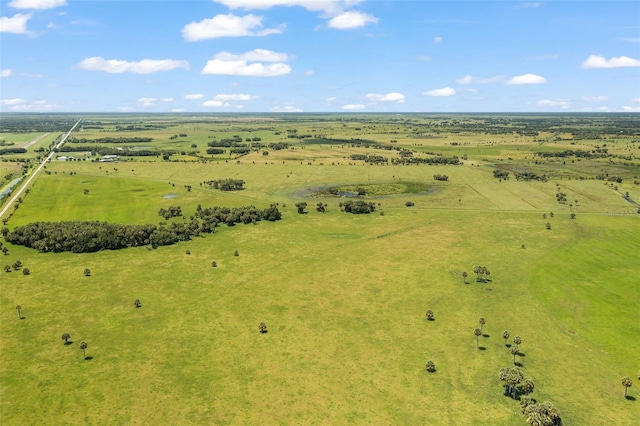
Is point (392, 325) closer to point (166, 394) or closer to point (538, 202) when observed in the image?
point (166, 394)

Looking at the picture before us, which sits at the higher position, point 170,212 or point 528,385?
point 170,212

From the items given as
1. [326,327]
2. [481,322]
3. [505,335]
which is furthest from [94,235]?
[505,335]

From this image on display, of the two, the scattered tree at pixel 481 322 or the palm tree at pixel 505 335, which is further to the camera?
the scattered tree at pixel 481 322

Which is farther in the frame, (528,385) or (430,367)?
(430,367)

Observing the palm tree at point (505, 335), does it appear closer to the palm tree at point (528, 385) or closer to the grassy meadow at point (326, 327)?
the grassy meadow at point (326, 327)

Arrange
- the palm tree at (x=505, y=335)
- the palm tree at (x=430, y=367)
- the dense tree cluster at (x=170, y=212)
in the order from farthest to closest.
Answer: the dense tree cluster at (x=170, y=212), the palm tree at (x=505, y=335), the palm tree at (x=430, y=367)

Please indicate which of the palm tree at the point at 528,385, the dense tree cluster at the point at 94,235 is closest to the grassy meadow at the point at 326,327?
the palm tree at the point at 528,385

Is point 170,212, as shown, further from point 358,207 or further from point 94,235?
point 358,207

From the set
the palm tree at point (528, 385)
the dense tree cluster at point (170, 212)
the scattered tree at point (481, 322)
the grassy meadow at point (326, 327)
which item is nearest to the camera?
the grassy meadow at point (326, 327)
